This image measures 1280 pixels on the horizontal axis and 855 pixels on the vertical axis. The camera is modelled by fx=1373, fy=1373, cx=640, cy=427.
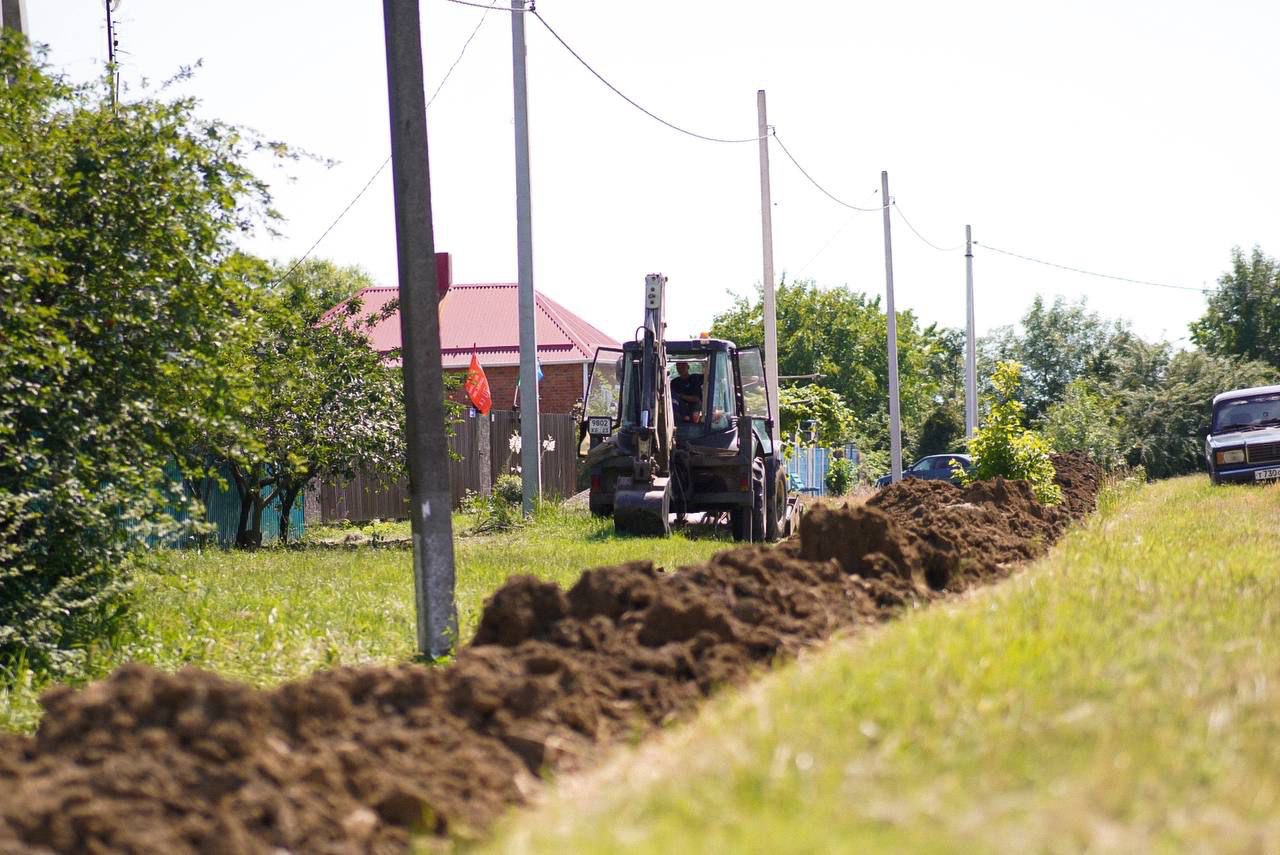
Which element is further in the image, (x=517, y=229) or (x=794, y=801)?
(x=517, y=229)

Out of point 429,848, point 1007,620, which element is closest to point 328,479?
point 1007,620

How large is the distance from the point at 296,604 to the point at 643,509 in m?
6.66

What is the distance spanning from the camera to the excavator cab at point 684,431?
57.1ft

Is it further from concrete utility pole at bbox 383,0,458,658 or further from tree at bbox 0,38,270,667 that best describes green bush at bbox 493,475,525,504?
concrete utility pole at bbox 383,0,458,658

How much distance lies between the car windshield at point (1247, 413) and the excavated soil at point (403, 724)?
2214 cm

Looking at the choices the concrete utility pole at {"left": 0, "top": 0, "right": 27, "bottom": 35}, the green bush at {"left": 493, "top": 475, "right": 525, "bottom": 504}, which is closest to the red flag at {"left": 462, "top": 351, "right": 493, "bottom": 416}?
the green bush at {"left": 493, "top": 475, "right": 525, "bottom": 504}

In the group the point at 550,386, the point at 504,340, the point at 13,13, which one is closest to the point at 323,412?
the point at 13,13

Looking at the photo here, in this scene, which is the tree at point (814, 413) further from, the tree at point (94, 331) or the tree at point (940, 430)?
the tree at point (94, 331)

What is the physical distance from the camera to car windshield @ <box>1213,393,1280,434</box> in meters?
26.9

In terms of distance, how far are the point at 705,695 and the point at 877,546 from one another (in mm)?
3444

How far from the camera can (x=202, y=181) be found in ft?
33.3

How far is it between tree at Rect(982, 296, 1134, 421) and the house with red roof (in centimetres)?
3666

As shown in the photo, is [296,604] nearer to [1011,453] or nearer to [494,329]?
[1011,453]

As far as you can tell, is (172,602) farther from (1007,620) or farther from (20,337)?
(1007,620)
